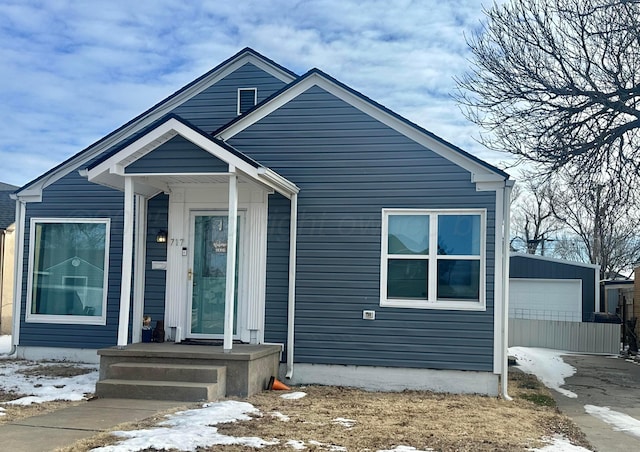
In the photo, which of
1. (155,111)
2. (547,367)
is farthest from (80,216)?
(547,367)

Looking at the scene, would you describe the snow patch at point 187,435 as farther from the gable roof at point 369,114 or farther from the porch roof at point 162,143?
the gable roof at point 369,114

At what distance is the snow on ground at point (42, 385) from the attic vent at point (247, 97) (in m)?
5.03

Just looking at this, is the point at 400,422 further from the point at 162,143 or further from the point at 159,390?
the point at 162,143

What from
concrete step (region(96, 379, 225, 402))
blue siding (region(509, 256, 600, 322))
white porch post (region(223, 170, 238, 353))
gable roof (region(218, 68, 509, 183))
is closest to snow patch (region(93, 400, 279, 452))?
concrete step (region(96, 379, 225, 402))

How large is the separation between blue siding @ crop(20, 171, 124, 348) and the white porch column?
83 centimetres

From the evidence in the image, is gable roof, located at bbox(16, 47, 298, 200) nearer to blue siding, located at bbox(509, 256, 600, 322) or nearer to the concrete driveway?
the concrete driveway

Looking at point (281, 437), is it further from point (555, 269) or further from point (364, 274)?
point (555, 269)

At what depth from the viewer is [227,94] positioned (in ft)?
36.7

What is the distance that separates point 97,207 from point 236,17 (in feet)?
13.7

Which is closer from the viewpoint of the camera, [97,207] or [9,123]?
[97,207]

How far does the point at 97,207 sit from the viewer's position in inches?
428

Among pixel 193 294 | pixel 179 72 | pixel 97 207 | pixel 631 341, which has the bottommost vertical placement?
pixel 631 341

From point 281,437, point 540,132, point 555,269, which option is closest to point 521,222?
point 555,269

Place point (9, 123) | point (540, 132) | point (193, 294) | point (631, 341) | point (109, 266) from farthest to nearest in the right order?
point (9, 123)
point (631, 341)
point (540, 132)
point (109, 266)
point (193, 294)
